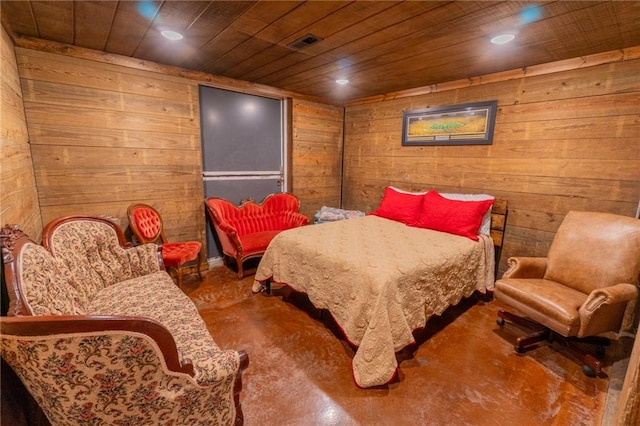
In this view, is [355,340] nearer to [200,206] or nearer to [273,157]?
[200,206]

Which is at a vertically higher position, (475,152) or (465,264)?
(475,152)

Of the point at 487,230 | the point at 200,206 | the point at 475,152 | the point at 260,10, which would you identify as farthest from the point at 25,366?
the point at 475,152

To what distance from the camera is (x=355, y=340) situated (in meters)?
1.87

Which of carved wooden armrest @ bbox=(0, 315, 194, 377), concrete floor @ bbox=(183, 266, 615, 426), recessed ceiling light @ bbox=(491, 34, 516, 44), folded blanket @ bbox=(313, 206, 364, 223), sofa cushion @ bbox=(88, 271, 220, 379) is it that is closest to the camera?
carved wooden armrest @ bbox=(0, 315, 194, 377)

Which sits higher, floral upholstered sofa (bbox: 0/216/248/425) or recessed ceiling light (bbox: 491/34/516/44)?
recessed ceiling light (bbox: 491/34/516/44)

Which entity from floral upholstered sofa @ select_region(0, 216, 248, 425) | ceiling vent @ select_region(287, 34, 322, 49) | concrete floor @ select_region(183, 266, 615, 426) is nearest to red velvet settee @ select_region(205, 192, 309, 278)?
concrete floor @ select_region(183, 266, 615, 426)

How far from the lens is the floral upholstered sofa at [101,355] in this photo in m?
0.88

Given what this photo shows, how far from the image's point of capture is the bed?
1.75m

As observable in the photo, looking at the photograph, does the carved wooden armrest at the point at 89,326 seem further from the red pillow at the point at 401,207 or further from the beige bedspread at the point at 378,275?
the red pillow at the point at 401,207

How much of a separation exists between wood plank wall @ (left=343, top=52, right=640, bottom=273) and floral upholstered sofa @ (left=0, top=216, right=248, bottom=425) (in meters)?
2.97

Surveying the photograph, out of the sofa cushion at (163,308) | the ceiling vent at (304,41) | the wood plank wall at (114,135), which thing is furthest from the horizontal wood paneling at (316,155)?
the sofa cushion at (163,308)

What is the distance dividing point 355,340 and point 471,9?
2136 millimetres

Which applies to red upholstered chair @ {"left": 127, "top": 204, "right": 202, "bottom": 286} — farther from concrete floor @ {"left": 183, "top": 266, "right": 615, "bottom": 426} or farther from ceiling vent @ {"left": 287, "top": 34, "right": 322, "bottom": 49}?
ceiling vent @ {"left": 287, "top": 34, "right": 322, "bottom": 49}

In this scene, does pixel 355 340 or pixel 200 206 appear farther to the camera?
pixel 200 206
